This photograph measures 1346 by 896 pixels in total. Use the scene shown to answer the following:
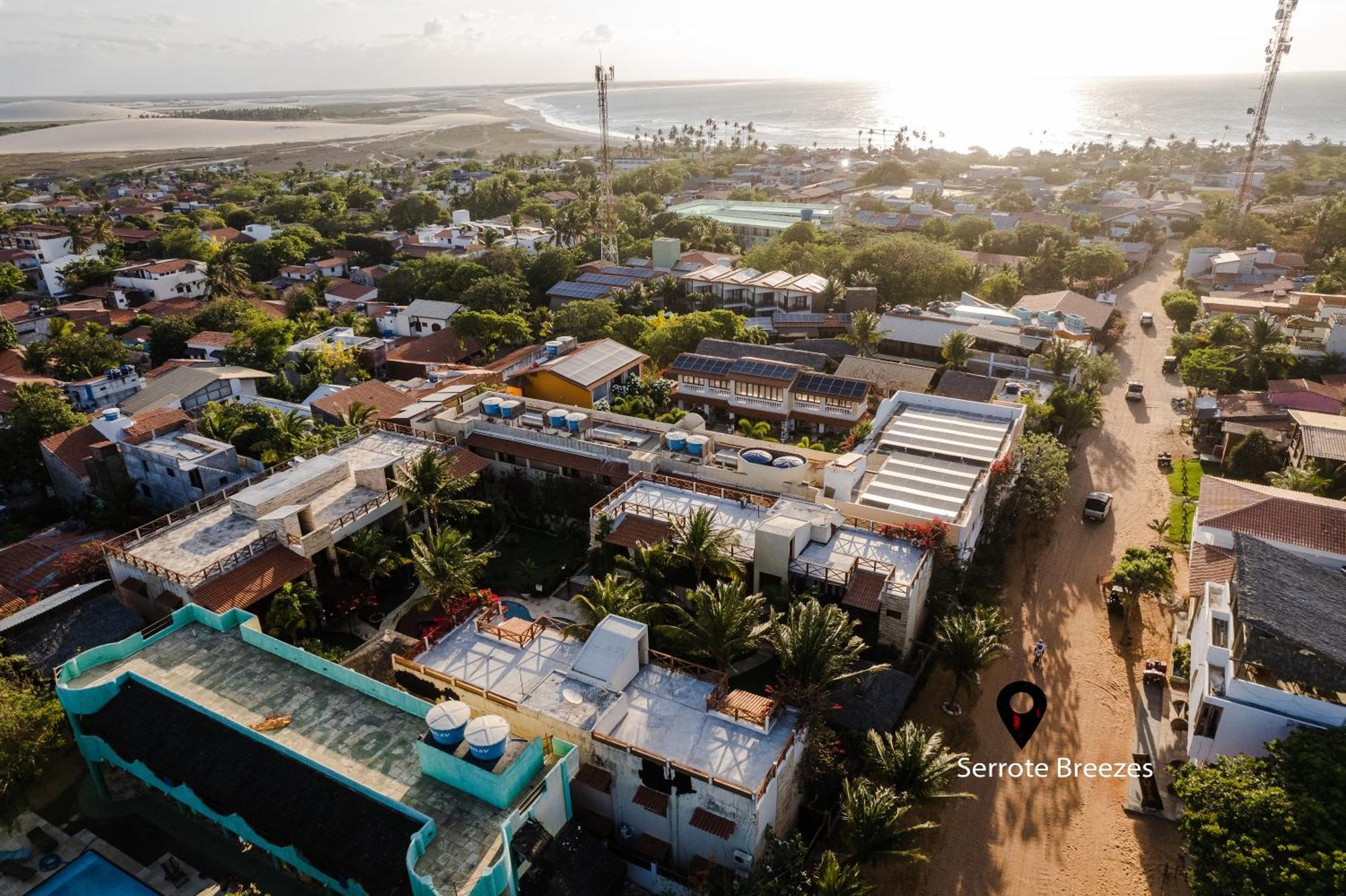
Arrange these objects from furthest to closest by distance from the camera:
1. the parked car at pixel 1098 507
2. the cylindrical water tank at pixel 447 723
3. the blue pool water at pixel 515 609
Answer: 1. the parked car at pixel 1098 507
2. the blue pool water at pixel 515 609
3. the cylindrical water tank at pixel 447 723

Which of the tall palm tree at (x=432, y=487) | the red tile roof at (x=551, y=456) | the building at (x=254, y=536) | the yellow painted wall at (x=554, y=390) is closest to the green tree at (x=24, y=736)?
the building at (x=254, y=536)

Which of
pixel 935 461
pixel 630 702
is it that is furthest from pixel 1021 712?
pixel 630 702

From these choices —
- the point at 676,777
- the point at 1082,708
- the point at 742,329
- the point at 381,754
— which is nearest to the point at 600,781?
the point at 676,777

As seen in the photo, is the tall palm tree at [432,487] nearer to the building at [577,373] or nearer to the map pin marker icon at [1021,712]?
the building at [577,373]

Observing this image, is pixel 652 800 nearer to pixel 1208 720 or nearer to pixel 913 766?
pixel 913 766

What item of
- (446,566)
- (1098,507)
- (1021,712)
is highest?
(446,566)

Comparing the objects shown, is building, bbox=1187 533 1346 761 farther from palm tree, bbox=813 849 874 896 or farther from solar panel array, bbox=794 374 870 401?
solar panel array, bbox=794 374 870 401

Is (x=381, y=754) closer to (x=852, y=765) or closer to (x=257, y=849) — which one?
(x=257, y=849)
